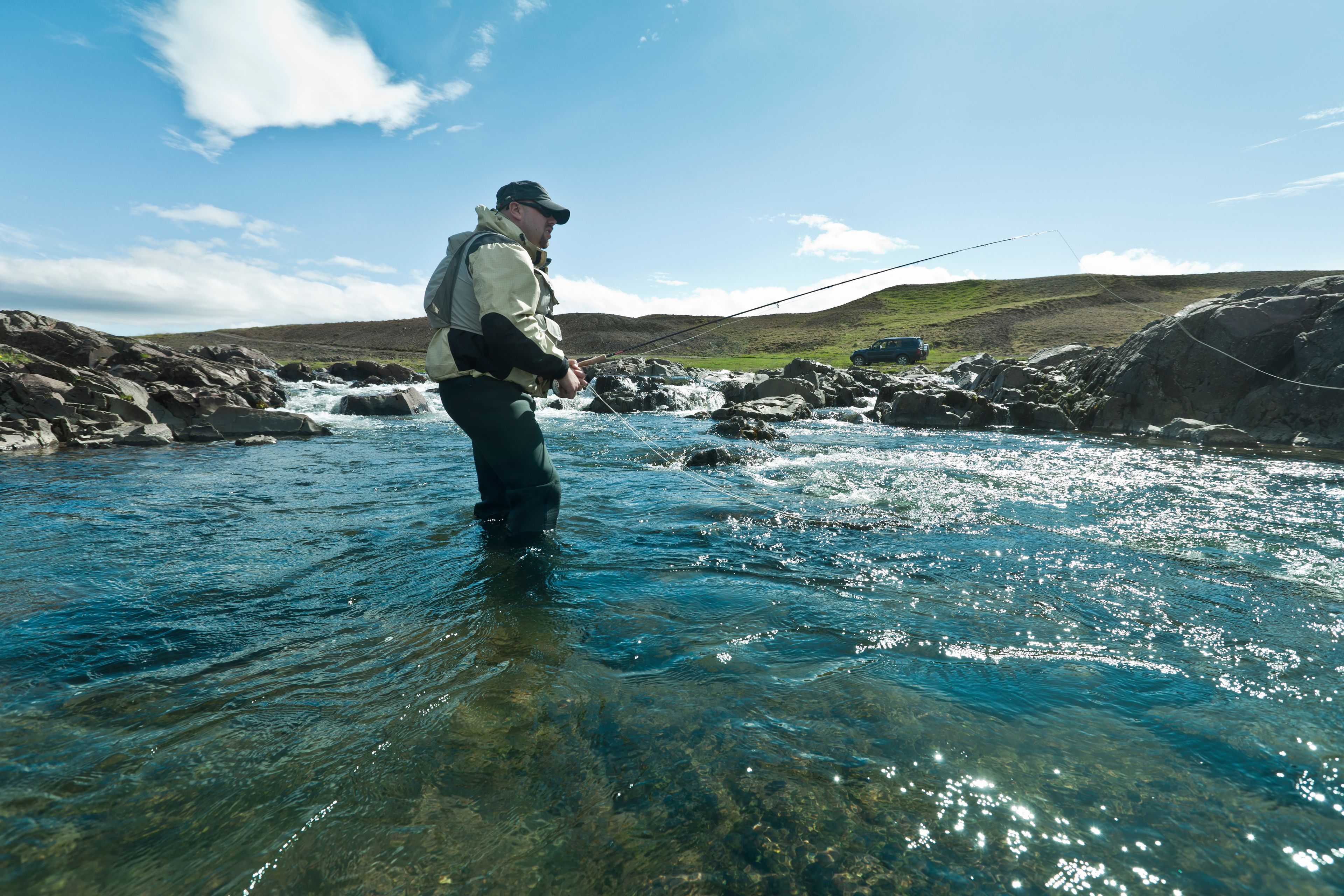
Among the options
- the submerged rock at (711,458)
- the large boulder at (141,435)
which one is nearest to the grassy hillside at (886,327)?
the submerged rock at (711,458)

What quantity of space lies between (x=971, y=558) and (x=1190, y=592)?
1.47 m

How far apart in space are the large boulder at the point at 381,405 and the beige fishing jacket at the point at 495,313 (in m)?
18.6

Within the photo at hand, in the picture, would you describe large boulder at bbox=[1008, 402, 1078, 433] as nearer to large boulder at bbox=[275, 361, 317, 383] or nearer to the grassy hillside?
the grassy hillside

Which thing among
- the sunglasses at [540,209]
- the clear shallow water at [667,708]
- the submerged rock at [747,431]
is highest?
the sunglasses at [540,209]

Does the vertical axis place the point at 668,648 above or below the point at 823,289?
below

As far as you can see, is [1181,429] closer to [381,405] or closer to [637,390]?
[637,390]

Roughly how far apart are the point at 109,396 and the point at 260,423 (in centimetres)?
325

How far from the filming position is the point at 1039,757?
8.36 ft

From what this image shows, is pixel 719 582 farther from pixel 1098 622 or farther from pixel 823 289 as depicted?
pixel 823 289

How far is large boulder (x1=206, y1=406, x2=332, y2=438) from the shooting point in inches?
596

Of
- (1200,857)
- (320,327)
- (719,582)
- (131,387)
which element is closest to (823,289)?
(719,582)

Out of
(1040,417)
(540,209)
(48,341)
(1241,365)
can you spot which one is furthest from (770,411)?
(48,341)

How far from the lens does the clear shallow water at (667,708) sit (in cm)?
Answer: 200

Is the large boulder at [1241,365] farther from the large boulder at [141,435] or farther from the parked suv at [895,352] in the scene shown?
the parked suv at [895,352]
